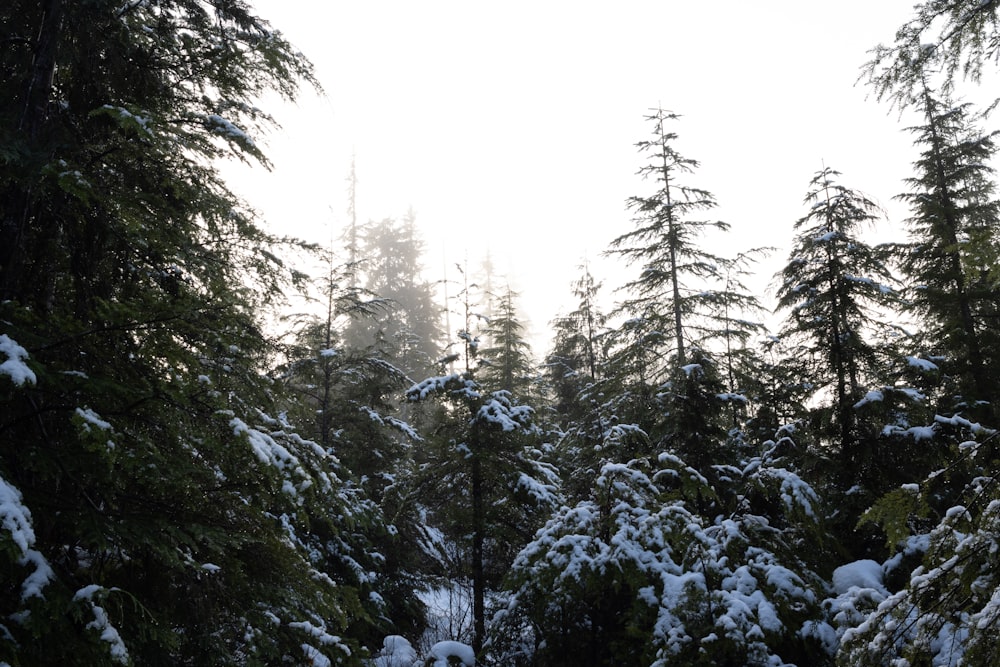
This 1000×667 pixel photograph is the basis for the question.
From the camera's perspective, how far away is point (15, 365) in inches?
123

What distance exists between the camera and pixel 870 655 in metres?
2.98

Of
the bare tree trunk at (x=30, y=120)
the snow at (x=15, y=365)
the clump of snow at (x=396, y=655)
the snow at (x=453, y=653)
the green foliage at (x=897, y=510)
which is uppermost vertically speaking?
the bare tree trunk at (x=30, y=120)

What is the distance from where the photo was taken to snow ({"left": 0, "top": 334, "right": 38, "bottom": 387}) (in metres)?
3.06

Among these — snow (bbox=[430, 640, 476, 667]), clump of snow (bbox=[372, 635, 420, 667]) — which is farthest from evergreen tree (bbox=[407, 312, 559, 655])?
snow (bbox=[430, 640, 476, 667])

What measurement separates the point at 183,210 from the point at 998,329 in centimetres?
1881

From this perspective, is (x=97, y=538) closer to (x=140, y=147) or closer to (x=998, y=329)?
(x=140, y=147)

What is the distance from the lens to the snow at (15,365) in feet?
10.0

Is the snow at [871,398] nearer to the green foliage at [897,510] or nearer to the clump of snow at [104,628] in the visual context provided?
the green foliage at [897,510]

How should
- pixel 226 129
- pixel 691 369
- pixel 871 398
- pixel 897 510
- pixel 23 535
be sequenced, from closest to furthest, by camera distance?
1. pixel 23 535
2. pixel 897 510
3. pixel 226 129
4. pixel 871 398
5. pixel 691 369

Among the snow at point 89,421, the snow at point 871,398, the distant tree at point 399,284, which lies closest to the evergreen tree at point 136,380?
the snow at point 89,421

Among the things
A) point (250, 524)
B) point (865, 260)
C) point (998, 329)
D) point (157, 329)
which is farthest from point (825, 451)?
point (157, 329)

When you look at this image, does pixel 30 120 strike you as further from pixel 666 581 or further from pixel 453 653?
pixel 453 653

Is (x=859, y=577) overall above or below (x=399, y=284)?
below

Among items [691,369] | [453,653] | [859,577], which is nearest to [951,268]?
[691,369]
